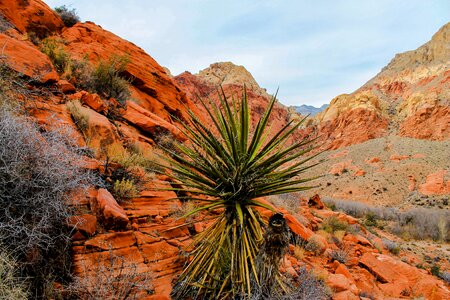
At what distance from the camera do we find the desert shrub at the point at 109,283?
8.96 ft

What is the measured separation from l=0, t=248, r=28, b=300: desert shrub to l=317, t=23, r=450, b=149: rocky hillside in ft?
144

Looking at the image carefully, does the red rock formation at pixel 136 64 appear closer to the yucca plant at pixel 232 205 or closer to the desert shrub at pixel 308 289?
the yucca plant at pixel 232 205

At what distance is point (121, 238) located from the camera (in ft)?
11.9

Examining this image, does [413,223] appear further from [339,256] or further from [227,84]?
[227,84]

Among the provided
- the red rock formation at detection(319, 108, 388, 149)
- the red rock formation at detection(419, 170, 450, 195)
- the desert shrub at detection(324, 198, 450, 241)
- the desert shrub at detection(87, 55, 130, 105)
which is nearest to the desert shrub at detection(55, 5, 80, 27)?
the desert shrub at detection(87, 55, 130, 105)

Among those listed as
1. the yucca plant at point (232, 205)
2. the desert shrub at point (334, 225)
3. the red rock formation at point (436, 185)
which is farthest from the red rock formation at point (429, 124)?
the yucca plant at point (232, 205)

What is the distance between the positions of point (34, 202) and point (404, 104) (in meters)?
61.5

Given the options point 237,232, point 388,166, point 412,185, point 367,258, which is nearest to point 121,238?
point 237,232

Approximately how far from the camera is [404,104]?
5075 cm

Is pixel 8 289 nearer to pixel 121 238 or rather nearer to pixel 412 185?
pixel 121 238

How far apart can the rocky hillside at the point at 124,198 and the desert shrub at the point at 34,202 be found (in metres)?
0.19

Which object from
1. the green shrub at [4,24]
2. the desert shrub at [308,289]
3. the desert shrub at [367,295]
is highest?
the green shrub at [4,24]

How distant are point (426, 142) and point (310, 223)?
135ft

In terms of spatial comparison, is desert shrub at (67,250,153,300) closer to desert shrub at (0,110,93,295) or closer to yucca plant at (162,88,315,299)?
desert shrub at (0,110,93,295)
